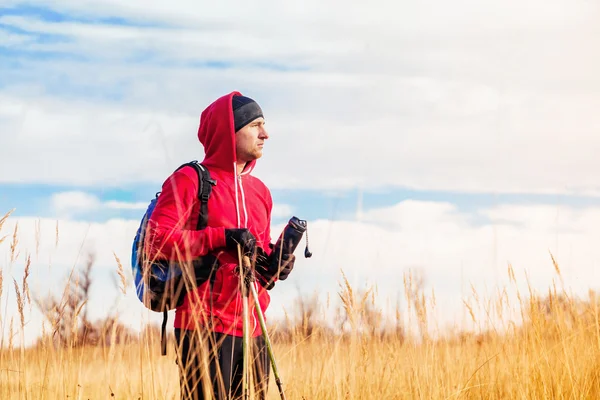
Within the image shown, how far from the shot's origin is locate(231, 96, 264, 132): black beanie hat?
137 inches

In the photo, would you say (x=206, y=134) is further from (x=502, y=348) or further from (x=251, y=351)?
(x=502, y=348)

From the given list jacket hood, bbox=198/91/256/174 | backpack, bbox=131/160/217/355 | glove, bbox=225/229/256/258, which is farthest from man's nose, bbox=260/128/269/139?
glove, bbox=225/229/256/258

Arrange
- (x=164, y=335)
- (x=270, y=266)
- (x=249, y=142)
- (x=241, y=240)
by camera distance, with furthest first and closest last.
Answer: (x=249, y=142)
(x=270, y=266)
(x=164, y=335)
(x=241, y=240)

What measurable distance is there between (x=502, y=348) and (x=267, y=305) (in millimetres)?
1736

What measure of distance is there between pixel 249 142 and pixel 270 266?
678mm

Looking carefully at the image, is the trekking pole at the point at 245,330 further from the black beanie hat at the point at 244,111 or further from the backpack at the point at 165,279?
the black beanie hat at the point at 244,111

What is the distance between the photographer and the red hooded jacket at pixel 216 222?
10.0 feet

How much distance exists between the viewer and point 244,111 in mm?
3508

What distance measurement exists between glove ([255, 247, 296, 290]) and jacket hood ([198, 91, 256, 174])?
0.49 metres

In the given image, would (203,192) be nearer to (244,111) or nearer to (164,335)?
(244,111)

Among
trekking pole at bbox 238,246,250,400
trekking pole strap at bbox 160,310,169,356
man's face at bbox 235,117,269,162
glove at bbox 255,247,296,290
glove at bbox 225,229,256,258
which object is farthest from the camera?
man's face at bbox 235,117,269,162

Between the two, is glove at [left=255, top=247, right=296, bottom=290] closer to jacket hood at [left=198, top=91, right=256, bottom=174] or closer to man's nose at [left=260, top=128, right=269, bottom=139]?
jacket hood at [left=198, top=91, right=256, bottom=174]

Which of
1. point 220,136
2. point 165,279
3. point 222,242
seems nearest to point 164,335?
point 165,279

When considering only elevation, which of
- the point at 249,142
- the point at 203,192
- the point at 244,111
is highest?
the point at 244,111
